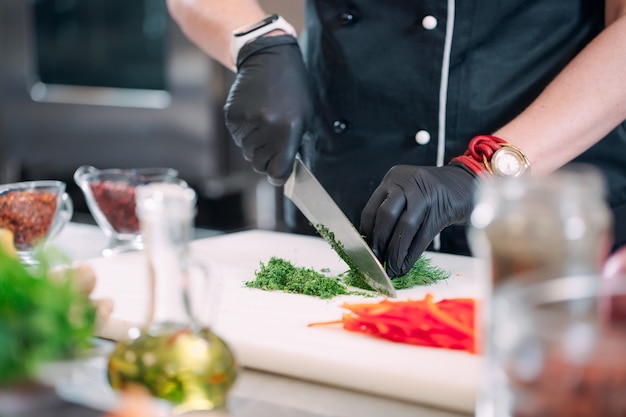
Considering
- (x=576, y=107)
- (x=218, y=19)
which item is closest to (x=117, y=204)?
(x=218, y=19)

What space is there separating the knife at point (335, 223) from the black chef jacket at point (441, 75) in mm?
279

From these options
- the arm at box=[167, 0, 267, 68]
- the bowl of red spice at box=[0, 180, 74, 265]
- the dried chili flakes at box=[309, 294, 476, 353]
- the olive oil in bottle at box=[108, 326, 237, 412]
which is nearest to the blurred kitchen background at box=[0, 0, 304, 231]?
the arm at box=[167, 0, 267, 68]

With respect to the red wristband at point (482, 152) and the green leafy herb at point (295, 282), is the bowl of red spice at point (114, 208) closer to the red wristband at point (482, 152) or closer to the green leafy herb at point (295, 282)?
the green leafy herb at point (295, 282)

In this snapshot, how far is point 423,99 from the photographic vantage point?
169cm

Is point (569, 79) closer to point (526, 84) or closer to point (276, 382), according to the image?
point (526, 84)

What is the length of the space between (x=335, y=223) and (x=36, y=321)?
28.4 inches

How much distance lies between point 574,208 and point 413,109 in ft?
3.53

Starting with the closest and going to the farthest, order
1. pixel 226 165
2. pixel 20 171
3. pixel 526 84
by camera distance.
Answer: pixel 526 84 → pixel 226 165 → pixel 20 171

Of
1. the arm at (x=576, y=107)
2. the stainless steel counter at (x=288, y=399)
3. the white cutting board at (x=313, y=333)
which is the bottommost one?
the stainless steel counter at (x=288, y=399)

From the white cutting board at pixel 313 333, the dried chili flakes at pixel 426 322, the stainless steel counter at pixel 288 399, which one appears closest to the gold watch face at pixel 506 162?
the white cutting board at pixel 313 333

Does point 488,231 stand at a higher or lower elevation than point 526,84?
lower

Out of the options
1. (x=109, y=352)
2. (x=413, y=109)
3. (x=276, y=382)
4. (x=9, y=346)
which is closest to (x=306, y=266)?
(x=413, y=109)

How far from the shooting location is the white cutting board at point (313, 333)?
3.04 ft

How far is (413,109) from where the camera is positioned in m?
1.70
